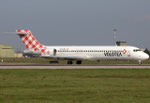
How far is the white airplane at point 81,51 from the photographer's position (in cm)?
6169

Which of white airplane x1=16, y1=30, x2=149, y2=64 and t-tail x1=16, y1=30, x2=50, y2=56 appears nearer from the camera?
white airplane x1=16, y1=30, x2=149, y2=64

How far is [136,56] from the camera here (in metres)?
62.1

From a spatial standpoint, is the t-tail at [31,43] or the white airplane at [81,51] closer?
the white airplane at [81,51]

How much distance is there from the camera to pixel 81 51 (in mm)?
63406

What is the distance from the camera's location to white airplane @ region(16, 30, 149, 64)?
61.7m

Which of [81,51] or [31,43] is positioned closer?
[81,51]

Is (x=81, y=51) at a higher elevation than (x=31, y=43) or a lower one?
lower
